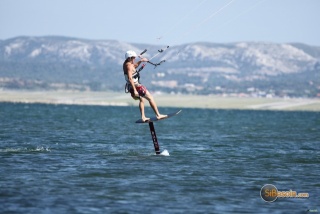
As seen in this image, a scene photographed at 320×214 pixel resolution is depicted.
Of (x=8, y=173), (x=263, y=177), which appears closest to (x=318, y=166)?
(x=263, y=177)

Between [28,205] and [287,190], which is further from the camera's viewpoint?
[287,190]

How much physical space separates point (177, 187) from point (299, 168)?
837 cm

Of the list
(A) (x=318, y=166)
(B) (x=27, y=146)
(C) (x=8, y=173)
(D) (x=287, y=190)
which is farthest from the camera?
(B) (x=27, y=146)

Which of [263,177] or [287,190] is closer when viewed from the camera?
[287,190]

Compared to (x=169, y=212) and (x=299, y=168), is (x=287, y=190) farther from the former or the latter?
(x=299, y=168)

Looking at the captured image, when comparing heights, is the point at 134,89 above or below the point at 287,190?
above

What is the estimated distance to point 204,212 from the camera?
62.9 ft

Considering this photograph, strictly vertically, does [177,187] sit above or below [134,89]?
below

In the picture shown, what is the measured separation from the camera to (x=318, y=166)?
31.1 meters

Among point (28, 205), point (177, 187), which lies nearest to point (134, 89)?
point (177, 187)

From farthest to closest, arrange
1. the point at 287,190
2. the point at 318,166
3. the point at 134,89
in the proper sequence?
the point at 318,166 < the point at 134,89 < the point at 287,190

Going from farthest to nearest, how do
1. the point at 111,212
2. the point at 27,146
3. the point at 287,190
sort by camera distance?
the point at 27,146 → the point at 287,190 → the point at 111,212

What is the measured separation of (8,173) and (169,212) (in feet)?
27.0

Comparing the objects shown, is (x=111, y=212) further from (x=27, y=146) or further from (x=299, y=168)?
(x=27, y=146)
